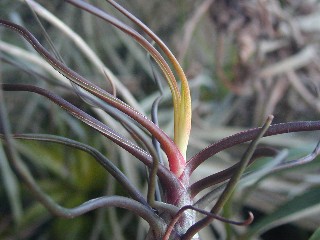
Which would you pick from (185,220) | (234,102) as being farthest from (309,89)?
(185,220)

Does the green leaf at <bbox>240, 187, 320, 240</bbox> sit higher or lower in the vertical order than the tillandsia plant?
higher

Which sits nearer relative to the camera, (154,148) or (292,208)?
(154,148)

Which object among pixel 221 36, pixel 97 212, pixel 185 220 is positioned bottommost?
pixel 185 220

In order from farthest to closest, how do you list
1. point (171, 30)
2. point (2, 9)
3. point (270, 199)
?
point (171, 30) → point (2, 9) → point (270, 199)

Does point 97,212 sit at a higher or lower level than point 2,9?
lower

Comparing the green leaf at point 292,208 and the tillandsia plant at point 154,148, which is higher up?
the green leaf at point 292,208

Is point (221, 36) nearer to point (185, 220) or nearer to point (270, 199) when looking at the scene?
point (270, 199)

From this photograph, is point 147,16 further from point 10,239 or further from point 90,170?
point 10,239

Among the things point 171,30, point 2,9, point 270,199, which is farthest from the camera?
point 171,30

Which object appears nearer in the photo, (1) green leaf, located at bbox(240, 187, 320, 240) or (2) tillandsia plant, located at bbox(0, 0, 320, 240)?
(2) tillandsia plant, located at bbox(0, 0, 320, 240)

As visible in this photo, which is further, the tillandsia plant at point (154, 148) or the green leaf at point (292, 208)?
the green leaf at point (292, 208)

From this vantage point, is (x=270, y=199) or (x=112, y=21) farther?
(x=270, y=199)
